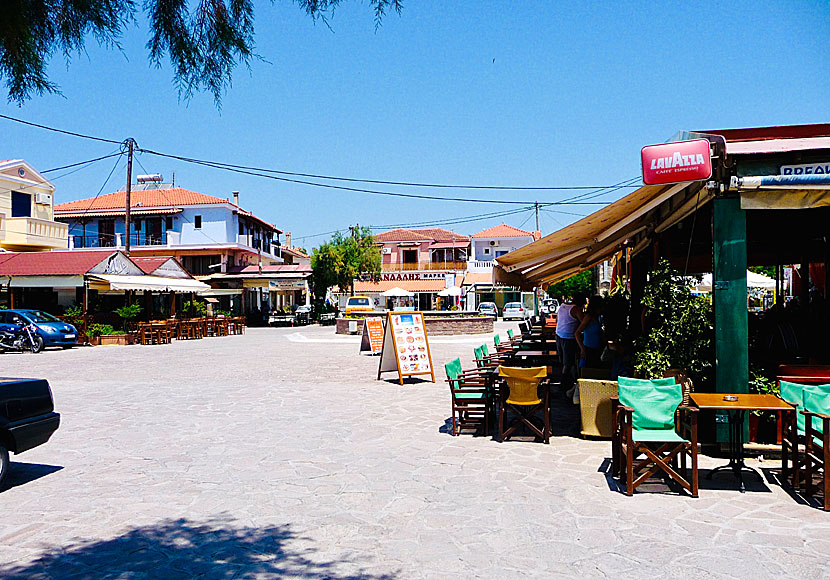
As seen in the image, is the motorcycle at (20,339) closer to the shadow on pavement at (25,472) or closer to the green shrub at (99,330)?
the green shrub at (99,330)

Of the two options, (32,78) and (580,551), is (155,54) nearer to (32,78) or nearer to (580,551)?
(32,78)

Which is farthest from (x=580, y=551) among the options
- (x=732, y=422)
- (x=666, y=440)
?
(x=732, y=422)

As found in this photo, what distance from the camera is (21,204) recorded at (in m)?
32.8

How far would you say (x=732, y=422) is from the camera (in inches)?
239

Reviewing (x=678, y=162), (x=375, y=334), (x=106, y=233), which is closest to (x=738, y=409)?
(x=678, y=162)

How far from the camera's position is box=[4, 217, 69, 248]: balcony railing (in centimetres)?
3161

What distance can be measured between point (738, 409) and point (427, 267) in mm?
56246

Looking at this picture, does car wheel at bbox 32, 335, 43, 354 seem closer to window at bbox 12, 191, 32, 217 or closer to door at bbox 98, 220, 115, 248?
window at bbox 12, 191, 32, 217

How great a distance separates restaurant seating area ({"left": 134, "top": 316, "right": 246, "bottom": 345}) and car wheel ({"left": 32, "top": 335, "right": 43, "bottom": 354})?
380 cm

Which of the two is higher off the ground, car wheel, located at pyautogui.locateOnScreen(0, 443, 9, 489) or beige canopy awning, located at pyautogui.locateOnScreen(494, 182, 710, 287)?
beige canopy awning, located at pyautogui.locateOnScreen(494, 182, 710, 287)

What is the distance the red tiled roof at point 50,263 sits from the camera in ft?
82.0

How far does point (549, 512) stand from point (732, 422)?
83.5 inches

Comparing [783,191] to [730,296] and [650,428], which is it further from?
[650,428]

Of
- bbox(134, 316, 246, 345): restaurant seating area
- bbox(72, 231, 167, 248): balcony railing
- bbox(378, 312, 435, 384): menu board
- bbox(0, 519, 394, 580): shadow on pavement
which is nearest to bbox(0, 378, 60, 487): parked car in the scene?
bbox(0, 519, 394, 580): shadow on pavement
